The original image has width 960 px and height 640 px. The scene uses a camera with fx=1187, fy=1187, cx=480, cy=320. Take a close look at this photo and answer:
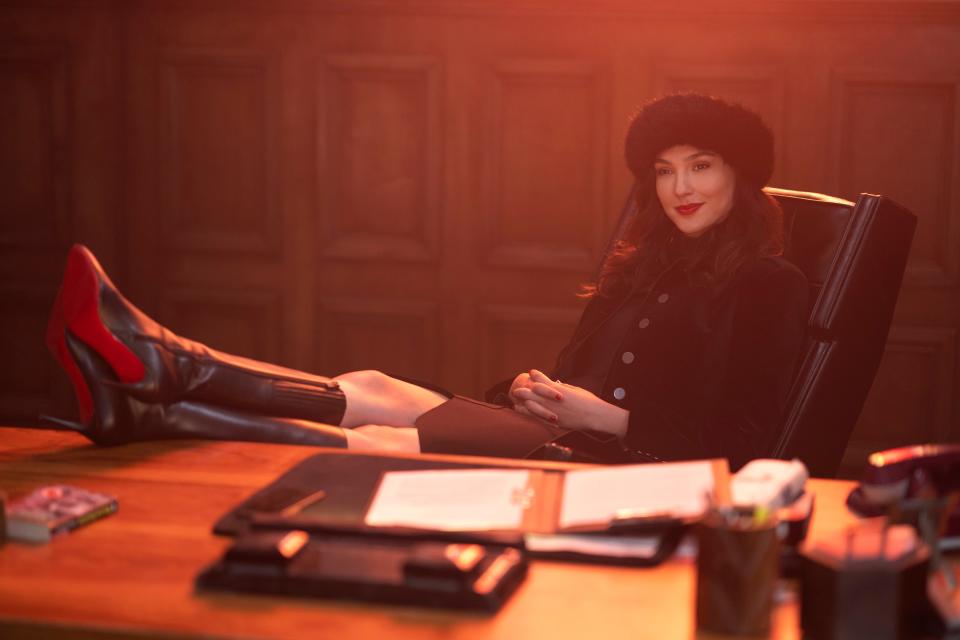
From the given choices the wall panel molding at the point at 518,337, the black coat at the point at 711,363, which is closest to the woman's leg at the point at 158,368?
the black coat at the point at 711,363

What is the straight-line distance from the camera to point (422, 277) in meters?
3.66

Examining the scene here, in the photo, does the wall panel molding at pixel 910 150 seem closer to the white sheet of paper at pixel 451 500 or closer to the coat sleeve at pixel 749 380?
the coat sleeve at pixel 749 380

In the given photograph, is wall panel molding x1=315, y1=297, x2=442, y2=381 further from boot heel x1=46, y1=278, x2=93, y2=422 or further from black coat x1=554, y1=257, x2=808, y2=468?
boot heel x1=46, y1=278, x2=93, y2=422

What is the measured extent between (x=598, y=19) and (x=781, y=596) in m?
2.55

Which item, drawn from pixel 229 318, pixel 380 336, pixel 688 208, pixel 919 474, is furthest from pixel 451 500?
pixel 229 318

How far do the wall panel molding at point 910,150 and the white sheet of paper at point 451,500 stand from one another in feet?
7.32

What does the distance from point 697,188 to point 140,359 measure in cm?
106

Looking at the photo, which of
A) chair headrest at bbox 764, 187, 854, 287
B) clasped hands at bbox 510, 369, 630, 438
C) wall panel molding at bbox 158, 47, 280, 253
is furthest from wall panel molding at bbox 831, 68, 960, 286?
wall panel molding at bbox 158, 47, 280, 253

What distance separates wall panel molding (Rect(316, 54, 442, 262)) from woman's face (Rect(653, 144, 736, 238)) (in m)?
1.43

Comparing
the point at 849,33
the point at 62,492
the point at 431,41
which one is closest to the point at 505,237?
the point at 431,41

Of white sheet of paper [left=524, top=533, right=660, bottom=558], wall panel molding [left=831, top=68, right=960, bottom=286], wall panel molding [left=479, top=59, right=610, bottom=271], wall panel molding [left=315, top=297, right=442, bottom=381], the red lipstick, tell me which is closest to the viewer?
white sheet of paper [left=524, top=533, right=660, bottom=558]

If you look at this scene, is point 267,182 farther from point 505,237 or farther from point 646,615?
point 646,615

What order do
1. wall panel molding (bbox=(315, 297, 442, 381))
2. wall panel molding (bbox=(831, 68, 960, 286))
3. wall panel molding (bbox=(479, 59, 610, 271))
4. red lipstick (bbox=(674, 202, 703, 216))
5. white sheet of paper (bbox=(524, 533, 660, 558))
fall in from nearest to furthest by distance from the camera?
white sheet of paper (bbox=(524, 533, 660, 558)), red lipstick (bbox=(674, 202, 703, 216)), wall panel molding (bbox=(831, 68, 960, 286)), wall panel molding (bbox=(479, 59, 610, 271)), wall panel molding (bbox=(315, 297, 442, 381))

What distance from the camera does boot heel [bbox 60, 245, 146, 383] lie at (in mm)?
1797
